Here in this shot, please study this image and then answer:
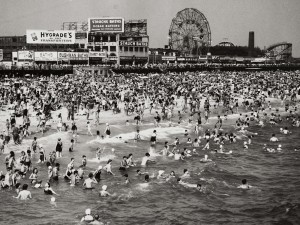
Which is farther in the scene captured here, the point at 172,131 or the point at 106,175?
the point at 172,131

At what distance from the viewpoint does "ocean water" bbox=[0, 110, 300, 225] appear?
15.9 m

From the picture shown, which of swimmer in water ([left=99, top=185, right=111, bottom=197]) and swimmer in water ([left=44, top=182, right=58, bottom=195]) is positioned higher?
swimmer in water ([left=44, top=182, right=58, bottom=195])

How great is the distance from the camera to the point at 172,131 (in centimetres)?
3181

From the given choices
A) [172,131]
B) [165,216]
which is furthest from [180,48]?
[165,216]

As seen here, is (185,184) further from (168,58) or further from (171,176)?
(168,58)

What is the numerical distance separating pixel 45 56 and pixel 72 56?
16.9 feet

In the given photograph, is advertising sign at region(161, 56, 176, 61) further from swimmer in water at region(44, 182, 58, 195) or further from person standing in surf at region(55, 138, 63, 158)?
swimmer in water at region(44, 182, 58, 195)

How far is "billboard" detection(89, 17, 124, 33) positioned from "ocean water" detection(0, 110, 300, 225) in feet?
194

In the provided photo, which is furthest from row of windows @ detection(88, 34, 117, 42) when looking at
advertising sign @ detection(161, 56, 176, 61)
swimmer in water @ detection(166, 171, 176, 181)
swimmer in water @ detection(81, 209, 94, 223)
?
swimmer in water @ detection(81, 209, 94, 223)

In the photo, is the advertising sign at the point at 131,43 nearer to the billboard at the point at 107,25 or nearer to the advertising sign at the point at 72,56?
the billboard at the point at 107,25

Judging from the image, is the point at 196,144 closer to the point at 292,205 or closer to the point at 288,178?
the point at 288,178

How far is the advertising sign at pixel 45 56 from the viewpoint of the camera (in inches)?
2830

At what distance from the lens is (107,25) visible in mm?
83625

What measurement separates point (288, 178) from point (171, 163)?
637cm
